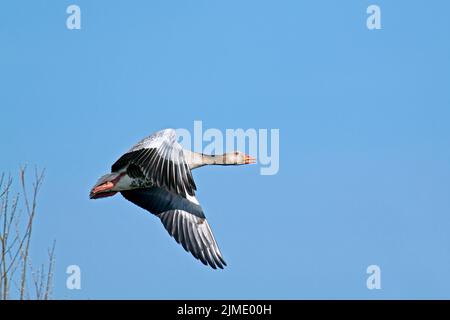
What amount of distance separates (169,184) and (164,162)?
513 millimetres

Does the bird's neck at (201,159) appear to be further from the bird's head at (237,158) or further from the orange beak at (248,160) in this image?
the orange beak at (248,160)

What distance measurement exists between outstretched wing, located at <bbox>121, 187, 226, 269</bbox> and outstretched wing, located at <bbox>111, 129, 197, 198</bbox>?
172 centimetres

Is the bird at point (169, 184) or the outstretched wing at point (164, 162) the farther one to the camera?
the bird at point (169, 184)

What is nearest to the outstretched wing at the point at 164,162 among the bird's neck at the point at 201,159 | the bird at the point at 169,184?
the bird at the point at 169,184

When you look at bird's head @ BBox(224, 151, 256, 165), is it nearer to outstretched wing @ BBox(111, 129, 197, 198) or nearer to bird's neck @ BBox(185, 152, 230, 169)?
bird's neck @ BBox(185, 152, 230, 169)

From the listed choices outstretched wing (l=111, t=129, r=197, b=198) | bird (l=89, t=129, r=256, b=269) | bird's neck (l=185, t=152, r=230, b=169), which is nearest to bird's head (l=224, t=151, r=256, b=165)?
bird (l=89, t=129, r=256, b=269)

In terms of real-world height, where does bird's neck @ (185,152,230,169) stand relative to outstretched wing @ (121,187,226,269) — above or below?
above

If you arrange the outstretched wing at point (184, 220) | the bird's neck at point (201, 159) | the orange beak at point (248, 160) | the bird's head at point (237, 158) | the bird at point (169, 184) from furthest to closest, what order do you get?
the orange beak at point (248, 160)
the bird's head at point (237, 158)
the bird's neck at point (201, 159)
the outstretched wing at point (184, 220)
the bird at point (169, 184)

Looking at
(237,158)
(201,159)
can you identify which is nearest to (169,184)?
(201,159)

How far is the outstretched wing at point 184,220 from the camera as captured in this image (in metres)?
15.7

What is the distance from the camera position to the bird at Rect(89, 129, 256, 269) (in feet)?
45.8
